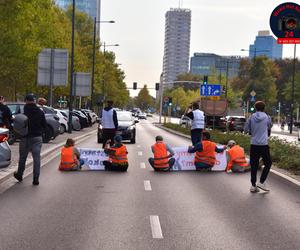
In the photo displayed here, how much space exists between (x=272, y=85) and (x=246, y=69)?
50.9 feet

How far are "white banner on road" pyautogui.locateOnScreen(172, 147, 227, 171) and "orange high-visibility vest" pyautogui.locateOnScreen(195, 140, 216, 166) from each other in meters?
0.23

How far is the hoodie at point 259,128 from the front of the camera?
11531mm

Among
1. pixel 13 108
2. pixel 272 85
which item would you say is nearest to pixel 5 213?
pixel 13 108

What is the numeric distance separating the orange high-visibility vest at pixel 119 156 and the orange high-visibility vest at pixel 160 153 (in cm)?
79

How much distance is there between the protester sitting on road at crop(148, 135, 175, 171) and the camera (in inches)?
591

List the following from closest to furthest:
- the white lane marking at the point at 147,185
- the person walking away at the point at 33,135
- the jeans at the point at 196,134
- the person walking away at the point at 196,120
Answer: the white lane marking at the point at 147,185, the person walking away at the point at 33,135, the person walking away at the point at 196,120, the jeans at the point at 196,134

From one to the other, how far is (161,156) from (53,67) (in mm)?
18882

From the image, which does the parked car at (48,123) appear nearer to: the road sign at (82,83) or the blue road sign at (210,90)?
the blue road sign at (210,90)

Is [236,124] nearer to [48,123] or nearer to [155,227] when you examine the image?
[48,123]

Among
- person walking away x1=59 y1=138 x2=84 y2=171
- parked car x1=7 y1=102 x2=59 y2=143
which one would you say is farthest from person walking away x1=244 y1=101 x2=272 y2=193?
parked car x1=7 y1=102 x2=59 y2=143

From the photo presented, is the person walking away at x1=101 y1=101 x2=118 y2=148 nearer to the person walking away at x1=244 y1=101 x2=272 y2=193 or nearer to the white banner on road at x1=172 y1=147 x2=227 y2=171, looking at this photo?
the white banner on road at x1=172 y1=147 x2=227 y2=171

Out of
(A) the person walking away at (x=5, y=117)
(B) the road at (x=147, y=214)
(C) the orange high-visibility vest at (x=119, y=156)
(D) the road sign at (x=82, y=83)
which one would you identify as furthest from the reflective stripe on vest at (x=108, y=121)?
(D) the road sign at (x=82, y=83)

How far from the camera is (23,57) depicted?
40.1 meters

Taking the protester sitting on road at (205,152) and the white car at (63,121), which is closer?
the protester sitting on road at (205,152)
